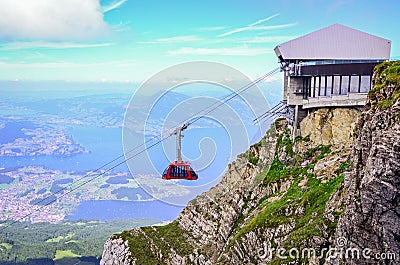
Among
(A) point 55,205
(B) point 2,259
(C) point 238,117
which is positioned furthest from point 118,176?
(C) point 238,117

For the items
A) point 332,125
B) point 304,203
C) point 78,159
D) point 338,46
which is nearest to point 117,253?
point 304,203

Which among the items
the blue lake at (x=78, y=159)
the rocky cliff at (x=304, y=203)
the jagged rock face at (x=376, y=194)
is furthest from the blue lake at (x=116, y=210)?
the jagged rock face at (x=376, y=194)

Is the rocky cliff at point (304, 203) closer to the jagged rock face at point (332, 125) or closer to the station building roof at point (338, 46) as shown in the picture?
the jagged rock face at point (332, 125)

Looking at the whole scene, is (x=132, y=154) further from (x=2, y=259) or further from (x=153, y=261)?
(x=2, y=259)

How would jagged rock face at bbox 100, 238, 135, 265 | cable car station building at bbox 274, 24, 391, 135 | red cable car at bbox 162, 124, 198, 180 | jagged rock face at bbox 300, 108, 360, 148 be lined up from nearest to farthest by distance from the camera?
red cable car at bbox 162, 124, 198, 180 → jagged rock face at bbox 300, 108, 360, 148 → cable car station building at bbox 274, 24, 391, 135 → jagged rock face at bbox 100, 238, 135, 265

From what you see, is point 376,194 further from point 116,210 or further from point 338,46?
point 116,210

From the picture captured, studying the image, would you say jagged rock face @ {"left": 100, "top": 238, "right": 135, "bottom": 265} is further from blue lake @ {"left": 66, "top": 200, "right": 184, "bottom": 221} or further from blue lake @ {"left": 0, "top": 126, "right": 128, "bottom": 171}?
blue lake @ {"left": 0, "top": 126, "right": 128, "bottom": 171}

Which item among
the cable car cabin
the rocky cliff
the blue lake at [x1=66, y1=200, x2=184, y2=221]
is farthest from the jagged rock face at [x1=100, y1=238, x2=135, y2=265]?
the blue lake at [x1=66, y1=200, x2=184, y2=221]
